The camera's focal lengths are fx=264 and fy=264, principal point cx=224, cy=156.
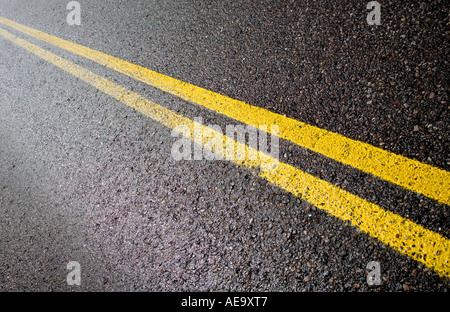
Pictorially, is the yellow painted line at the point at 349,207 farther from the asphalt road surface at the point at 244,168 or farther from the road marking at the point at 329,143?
the road marking at the point at 329,143

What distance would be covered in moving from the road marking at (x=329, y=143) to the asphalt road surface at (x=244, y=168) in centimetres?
1

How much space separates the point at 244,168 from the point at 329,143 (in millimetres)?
623

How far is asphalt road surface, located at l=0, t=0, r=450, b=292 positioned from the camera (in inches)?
60.1

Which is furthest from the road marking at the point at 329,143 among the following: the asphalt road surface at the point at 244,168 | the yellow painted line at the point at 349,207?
the yellow painted line at the point at 349,207

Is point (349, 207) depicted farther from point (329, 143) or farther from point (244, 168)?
point (244, 168)

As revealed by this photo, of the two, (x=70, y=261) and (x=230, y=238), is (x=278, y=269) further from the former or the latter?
(x=70, y=261)

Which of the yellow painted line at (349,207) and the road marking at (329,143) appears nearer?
the yellow painted line at (349,207)

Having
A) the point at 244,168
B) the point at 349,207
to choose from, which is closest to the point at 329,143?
the point at 349,207

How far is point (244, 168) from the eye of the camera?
77.4 inches

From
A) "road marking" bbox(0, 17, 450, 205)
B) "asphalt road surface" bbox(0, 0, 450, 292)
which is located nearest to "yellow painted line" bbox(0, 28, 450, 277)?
"asphalt road surface" bbox(0, 0, 450, 292)

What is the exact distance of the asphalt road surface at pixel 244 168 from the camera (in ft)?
5.01

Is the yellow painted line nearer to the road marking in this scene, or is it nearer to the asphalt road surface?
the asphalt road surface

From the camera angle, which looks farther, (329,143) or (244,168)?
(244,168)
